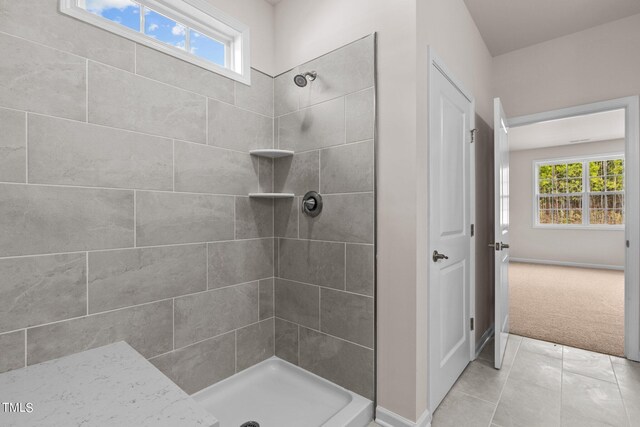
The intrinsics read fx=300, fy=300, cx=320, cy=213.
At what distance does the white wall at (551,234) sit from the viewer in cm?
→ 601

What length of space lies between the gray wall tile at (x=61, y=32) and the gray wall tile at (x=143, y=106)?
2.5 inches

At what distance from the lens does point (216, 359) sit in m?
1.90

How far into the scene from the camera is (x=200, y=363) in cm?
182

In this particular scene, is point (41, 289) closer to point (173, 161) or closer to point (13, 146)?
point (13, 146)

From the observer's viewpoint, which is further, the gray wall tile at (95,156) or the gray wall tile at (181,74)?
the gray wall tile at (181,74)

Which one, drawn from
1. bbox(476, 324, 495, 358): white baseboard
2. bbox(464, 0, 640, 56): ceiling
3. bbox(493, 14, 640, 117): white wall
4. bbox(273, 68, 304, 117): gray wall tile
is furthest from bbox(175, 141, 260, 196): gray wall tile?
bbox(493, 14, 640, 117): white wall

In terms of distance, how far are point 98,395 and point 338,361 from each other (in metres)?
1.29

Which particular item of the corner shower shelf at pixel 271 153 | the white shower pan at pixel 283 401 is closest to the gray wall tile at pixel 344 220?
the corner shower shelf at pixel 271 153

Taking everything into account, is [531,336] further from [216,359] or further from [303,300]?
[216,359]

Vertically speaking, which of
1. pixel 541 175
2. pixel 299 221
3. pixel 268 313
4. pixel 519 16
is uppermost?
pixel 519 16

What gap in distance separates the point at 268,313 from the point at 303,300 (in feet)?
1.09

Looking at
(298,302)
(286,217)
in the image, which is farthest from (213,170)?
(298,302)

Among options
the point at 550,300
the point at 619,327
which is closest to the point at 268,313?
the point at 619,327

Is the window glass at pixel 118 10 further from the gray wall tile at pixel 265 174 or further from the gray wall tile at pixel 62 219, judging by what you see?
the gray wall tile at pixel 265 174
